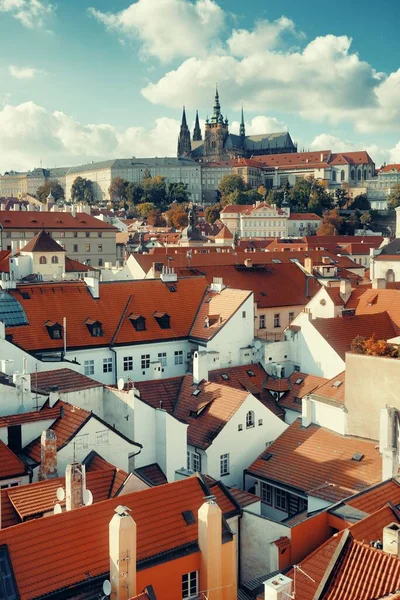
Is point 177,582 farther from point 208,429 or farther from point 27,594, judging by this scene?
point 208,429

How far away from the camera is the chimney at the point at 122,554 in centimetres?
1569

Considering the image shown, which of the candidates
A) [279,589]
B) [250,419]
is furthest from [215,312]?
[279,589]

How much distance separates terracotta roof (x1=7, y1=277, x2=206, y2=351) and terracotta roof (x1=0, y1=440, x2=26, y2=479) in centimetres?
1248

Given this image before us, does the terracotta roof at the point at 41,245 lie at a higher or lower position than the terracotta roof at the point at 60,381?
higher

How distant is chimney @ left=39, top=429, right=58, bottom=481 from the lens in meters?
22.0

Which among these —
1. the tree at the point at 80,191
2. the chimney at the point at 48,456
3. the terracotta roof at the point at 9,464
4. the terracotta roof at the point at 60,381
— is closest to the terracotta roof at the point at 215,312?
the terracotta roof at the point at 60,381

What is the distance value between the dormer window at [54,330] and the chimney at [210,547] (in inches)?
771

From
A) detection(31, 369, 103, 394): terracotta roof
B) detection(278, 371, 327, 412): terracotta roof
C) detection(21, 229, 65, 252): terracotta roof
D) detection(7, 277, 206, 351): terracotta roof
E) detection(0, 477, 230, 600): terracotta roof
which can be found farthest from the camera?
detection(21, 229, 65, 252): terracotta roof

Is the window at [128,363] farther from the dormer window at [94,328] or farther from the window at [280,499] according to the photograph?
the window at [280,499]

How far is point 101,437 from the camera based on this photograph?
23828 mm

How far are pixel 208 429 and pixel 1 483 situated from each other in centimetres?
993

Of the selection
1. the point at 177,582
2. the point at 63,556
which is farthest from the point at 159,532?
the point at 63,556

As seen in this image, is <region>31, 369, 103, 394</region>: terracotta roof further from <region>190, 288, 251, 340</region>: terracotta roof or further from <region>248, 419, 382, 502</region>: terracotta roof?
<region>190, 288, 251, 340</region>: terracotta roof

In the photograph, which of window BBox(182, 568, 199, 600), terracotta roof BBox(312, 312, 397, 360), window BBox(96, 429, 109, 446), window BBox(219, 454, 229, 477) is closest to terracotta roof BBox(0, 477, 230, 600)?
window BBox(182, 568, 199, 600)
